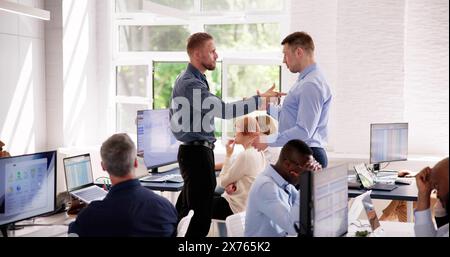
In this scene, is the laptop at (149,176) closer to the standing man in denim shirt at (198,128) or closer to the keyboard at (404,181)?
the standing man in denim shirt at (198,128)

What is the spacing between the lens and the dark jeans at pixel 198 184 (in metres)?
4.11

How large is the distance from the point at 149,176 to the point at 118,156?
228cm

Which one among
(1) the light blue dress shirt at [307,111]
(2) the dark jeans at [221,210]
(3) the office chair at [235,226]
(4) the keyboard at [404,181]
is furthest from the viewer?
(2) the dark jeans at [221,210]

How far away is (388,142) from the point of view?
16.3ft

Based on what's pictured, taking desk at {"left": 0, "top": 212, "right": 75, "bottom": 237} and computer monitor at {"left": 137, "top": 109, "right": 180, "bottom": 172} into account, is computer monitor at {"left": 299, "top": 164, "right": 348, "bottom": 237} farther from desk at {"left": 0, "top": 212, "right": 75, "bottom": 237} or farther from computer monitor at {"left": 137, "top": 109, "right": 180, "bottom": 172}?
computer monitor at {"left": 137, "top": 109, "right": 180, "bottom": 172}

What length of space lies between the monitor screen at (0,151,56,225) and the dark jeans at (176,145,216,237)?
1.10 meters

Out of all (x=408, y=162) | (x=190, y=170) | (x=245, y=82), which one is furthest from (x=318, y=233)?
(x=245, y=82)

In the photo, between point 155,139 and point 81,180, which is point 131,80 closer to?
point 155,139

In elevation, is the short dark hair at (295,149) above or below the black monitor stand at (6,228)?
above

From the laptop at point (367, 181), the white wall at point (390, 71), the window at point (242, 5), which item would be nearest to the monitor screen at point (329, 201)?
the laptop at point (367, 181)

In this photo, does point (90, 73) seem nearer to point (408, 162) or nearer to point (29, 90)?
point (29, 90)

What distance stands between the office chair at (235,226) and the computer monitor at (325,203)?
2.13 feet

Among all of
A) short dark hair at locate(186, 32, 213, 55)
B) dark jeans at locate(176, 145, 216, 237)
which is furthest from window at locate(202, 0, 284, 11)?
dark jeans at locate(176, 145, 216, 237)

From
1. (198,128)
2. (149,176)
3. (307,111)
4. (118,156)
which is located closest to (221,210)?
(149,176)
